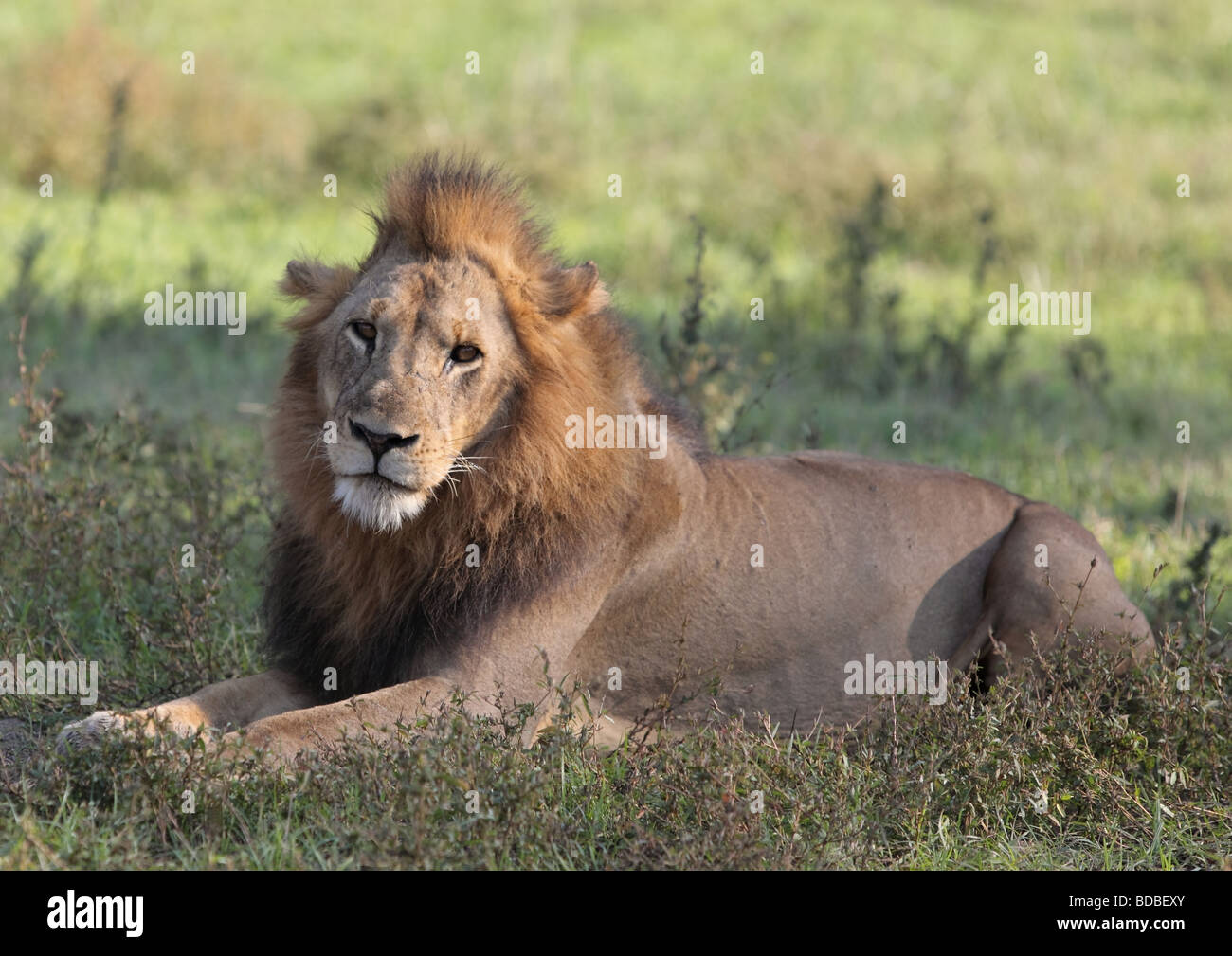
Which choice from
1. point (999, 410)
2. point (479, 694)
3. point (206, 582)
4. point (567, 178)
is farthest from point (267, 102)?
point (479, 694)

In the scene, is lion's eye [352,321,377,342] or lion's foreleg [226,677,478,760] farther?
lion's eye [352,321,377,342]

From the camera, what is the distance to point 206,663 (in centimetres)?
528

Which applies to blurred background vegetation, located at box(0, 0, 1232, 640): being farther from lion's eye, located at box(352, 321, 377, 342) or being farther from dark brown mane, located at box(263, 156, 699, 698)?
lion's eye, located at box(352, 321, 377, 342)

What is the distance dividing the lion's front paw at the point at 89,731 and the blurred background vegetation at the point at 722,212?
3.20 ft

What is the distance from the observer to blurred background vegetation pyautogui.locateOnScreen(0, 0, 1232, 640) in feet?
25.7

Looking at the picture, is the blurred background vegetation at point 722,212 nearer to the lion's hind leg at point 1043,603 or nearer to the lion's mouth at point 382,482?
the lion's hind leg at point 1043,603

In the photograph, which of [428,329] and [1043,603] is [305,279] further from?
[1043,603]

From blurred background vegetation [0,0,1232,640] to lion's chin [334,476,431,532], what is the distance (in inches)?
44.8

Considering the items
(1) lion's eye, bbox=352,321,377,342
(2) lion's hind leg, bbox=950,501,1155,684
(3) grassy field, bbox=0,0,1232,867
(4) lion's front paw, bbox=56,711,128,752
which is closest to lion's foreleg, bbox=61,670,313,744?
(4) lion's front paw, bbox=56,711,128,752

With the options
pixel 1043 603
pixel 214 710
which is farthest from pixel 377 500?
pixel 1043 603

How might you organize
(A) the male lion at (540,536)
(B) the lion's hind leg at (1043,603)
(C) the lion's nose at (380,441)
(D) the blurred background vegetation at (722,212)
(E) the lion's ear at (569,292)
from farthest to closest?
(D) the blurred background vegetation at (722,212)
(B) the lion's hind leg at (1043,603)
(E) the lion's ear at (569,292)
(A) the male lion at (540,536)
(C) the lion's nose at (380,441)

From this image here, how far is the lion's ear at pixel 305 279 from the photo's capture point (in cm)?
484

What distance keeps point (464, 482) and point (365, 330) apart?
0.54 m

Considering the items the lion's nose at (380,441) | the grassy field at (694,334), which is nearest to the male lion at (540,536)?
the lion's nose at (380,441)
